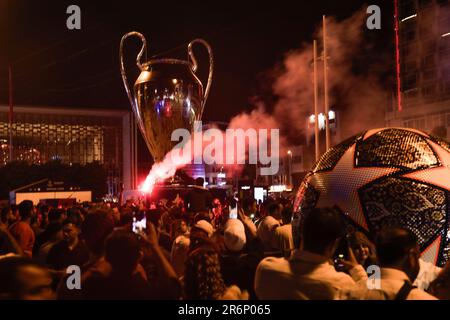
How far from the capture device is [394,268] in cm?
307

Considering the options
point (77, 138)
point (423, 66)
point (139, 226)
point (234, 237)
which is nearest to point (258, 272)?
point (234, 237)

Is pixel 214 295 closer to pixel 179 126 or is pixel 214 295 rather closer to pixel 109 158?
pixel 179 126

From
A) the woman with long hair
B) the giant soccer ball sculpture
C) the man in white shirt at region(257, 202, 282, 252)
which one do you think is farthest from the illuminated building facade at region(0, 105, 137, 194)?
the woman with long hair

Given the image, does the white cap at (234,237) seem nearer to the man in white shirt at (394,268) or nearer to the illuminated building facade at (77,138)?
the man in white shirt at (394,268)

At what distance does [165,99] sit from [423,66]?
130 ft

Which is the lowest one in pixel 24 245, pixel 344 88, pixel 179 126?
pixel 24 245

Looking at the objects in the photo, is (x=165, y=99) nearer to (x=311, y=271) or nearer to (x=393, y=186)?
(x=393, y=186)

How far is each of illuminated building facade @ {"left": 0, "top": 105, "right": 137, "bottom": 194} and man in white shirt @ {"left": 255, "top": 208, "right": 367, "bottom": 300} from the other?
70591mm

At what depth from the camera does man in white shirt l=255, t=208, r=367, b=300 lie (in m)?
3.14

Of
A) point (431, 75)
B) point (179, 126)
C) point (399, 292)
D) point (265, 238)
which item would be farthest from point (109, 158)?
point (399, 292)

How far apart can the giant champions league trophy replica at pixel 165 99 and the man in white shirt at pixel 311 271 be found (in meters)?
8.67

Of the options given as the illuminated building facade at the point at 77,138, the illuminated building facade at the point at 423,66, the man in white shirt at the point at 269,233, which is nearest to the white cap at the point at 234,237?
the man in white shirt at the point at 269,233

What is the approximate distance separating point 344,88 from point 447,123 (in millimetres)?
10731
